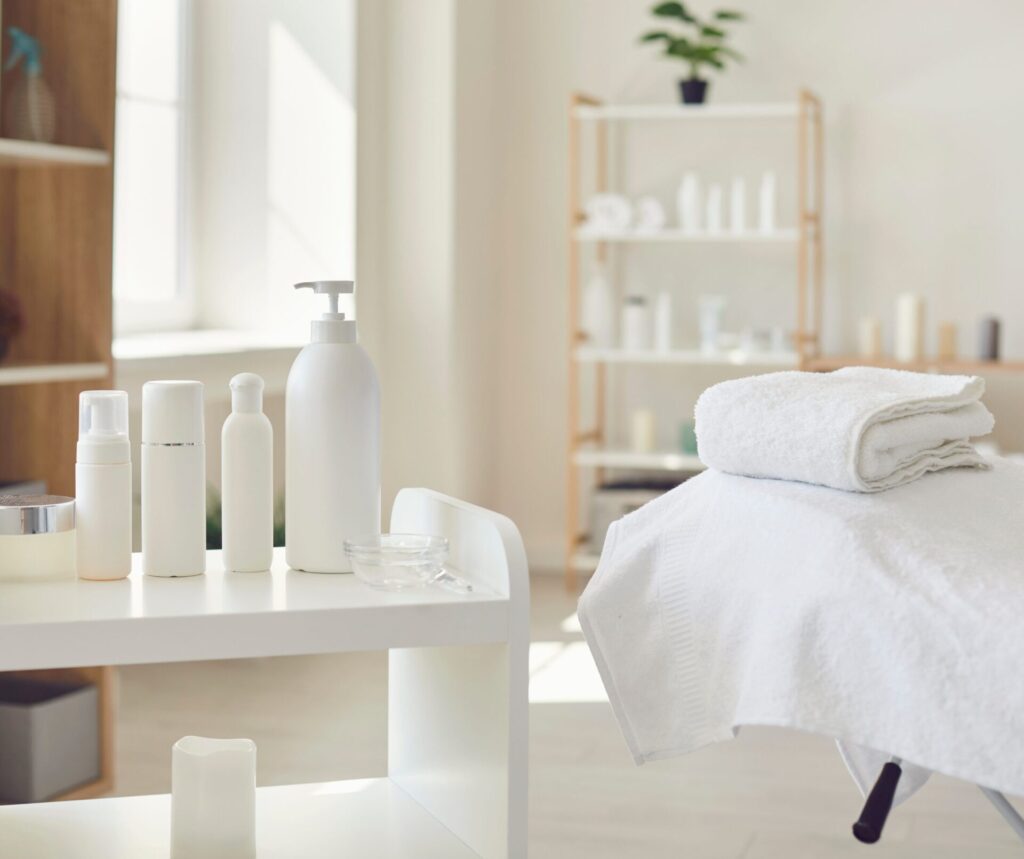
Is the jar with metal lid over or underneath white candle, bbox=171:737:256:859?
over

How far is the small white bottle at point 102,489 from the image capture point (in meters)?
1.31

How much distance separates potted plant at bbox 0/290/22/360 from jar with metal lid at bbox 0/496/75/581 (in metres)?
1.16

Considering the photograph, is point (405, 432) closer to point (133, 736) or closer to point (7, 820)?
point (133, 736)

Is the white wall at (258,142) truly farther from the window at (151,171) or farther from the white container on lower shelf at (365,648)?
the white container on lower shelf at (365,648)

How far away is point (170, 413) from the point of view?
4.33 ft

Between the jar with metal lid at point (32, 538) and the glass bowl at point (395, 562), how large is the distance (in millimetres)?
269

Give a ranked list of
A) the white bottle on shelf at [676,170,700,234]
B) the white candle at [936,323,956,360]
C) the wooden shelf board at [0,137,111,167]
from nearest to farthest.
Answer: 1. the wooden shelf board at [0,137,111,167]
2. the white candle at [936,323,956,360]
3. the white bottle on shelf at [676,170,700,234]

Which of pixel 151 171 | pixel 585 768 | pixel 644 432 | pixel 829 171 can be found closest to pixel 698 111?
pixel 829 171

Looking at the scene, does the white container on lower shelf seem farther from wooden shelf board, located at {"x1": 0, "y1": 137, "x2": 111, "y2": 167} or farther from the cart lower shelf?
wooden shelf board, located at {"x1": 0, "y1": 137, "x2": 111, "y2": 167}

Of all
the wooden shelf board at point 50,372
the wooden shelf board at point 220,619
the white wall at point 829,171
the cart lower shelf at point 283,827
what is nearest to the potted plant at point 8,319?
the wooden shelf board at point 50,372

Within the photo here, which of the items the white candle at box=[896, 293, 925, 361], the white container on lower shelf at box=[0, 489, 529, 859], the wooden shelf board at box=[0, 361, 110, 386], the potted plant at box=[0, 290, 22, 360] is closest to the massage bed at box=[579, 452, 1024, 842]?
the white container on lower shelf at box=[0, 489, 529, 859]

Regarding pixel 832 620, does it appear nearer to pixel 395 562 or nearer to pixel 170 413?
pixel 395 562

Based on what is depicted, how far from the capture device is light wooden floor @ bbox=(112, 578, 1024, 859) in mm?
2369

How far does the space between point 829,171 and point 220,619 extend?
3.61 metres
